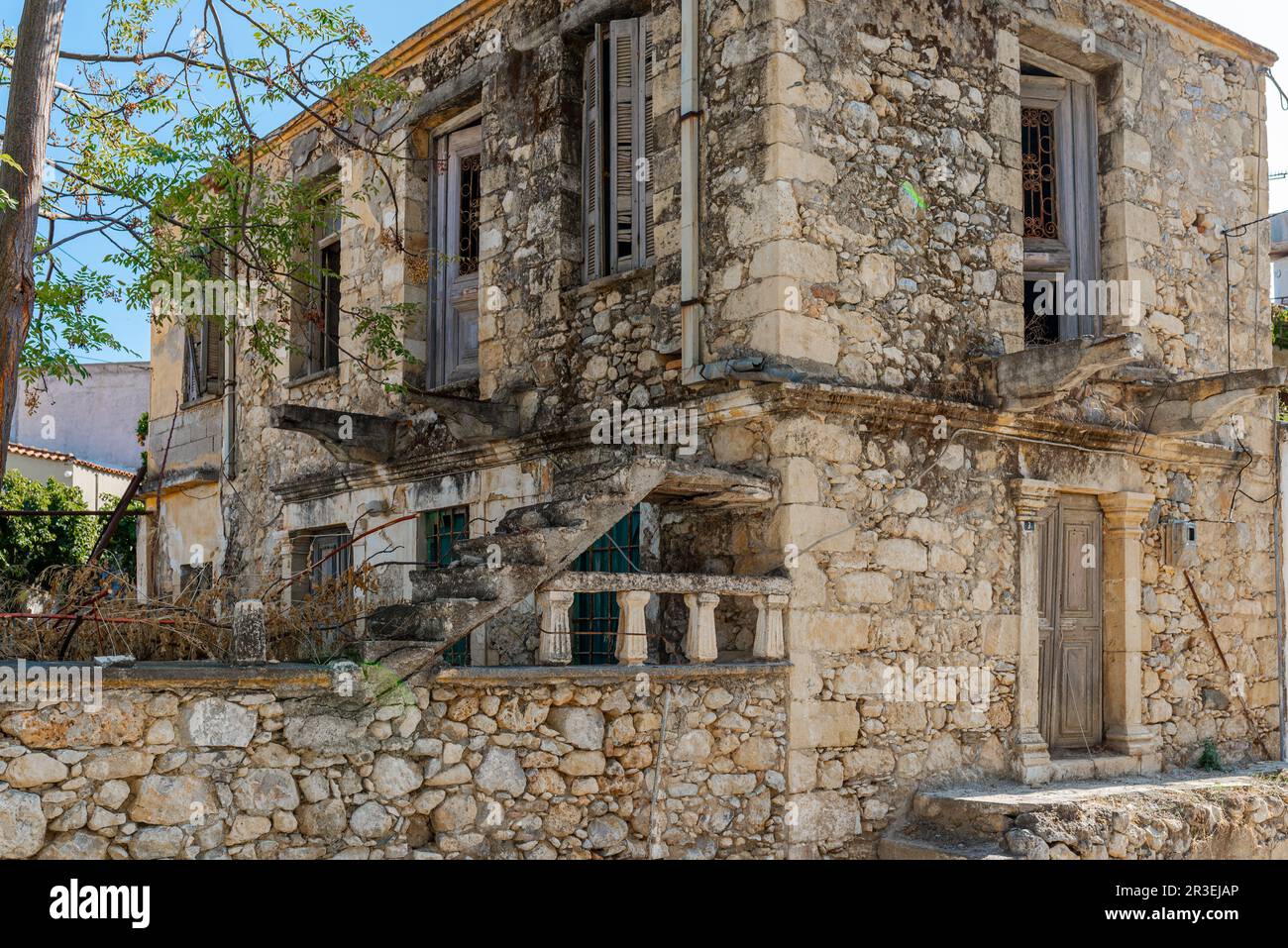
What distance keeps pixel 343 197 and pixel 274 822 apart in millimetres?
7283

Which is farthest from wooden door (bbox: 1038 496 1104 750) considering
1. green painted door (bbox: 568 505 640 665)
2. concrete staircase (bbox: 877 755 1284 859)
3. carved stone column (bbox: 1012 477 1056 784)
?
green painted door (bbox: 568 505 640 665)

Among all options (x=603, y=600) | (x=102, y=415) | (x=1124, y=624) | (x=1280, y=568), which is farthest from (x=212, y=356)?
(x=102, y=415)

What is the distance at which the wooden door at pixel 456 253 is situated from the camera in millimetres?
10430

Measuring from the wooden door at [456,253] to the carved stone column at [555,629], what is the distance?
4.34 m

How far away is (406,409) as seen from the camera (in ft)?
34.3

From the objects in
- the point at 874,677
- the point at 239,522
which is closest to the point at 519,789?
the point at 874,677

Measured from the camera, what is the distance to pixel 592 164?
9.02m

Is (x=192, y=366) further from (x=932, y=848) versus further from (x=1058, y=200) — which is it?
(x=932, y=848)

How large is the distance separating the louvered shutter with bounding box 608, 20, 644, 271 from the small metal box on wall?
14.2 feet

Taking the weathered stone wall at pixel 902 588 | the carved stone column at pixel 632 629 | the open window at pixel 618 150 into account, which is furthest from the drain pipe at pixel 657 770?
the open window at pixel 618 150

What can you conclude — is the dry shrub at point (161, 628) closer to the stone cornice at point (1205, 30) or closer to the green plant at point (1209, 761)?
the green plant at point (1209, 761)

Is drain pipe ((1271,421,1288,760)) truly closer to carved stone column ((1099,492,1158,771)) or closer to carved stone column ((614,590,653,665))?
carved stone column ((1099,492,1158,771))
